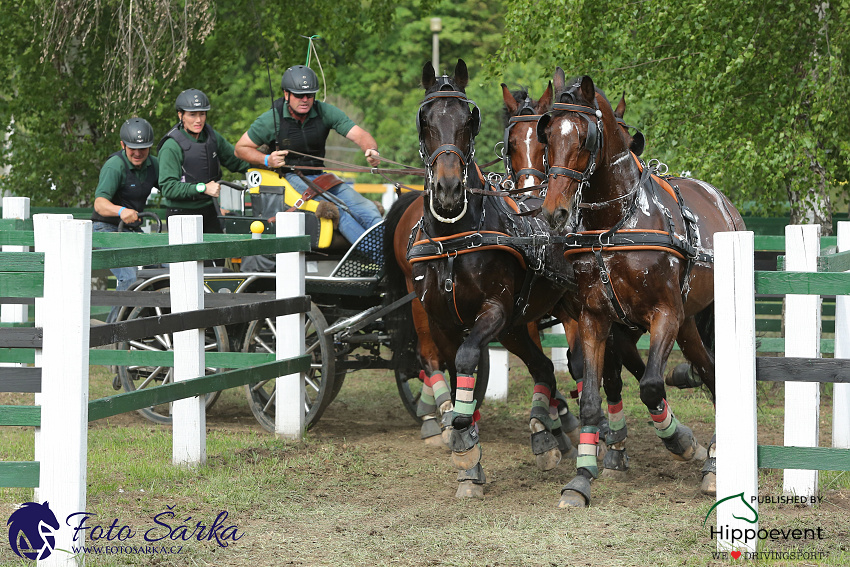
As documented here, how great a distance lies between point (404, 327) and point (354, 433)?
37.6 inches

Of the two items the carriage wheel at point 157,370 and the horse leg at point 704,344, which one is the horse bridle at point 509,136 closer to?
the horse leg at point 704,344

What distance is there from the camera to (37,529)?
4.12 m

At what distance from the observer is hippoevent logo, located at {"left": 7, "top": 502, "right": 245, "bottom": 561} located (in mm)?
4125

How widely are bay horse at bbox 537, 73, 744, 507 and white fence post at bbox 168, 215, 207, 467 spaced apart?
2358 mm

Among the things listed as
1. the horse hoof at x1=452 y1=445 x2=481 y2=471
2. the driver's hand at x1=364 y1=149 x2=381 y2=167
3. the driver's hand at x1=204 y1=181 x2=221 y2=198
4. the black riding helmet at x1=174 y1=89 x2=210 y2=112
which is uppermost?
the black riding helmet at x1=174 y1=89 x2=210 y2=112

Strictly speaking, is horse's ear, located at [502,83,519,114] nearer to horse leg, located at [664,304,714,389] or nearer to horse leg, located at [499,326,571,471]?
horse leg, located at [499,326,571,471]

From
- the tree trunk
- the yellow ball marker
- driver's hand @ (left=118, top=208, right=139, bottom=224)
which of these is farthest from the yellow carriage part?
the tree trunk

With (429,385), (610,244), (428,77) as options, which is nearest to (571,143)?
(610,244)

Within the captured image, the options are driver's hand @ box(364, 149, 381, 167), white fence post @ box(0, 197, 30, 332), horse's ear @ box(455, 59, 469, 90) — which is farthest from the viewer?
white fence post @ box(0, 197, 30, 332)

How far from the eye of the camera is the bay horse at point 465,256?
5.43 metres

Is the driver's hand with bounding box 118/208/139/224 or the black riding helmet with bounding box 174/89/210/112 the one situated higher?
the black riding helmet with bounding box 174/89/210/112

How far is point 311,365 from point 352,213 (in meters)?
1.29

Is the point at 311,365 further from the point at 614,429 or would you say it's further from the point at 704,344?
the point at 704,344

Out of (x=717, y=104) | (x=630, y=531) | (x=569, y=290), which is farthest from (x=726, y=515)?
(x=717, y=104)
